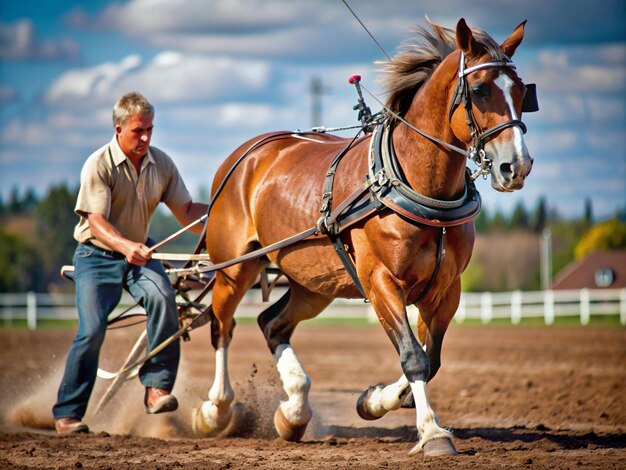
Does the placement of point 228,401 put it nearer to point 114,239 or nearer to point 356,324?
point 114,239

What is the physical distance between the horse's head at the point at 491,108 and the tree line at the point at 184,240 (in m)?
7.49

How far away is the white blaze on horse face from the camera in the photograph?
486 cm

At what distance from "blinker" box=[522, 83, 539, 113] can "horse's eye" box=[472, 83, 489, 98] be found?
0.30 metres

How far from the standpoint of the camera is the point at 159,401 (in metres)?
6.61

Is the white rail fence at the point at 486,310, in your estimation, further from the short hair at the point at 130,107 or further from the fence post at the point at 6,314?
the short hair at the point at 130,107

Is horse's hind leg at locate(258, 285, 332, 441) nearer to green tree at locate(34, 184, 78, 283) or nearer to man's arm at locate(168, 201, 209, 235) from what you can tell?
man's arm at locate(168, 201, 209, 235)

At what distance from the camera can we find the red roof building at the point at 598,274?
49.7 metres

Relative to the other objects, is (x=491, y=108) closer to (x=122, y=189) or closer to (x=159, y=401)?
(x=122, y=189)

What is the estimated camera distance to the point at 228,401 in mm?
7184

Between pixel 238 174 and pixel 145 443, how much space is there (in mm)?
2185

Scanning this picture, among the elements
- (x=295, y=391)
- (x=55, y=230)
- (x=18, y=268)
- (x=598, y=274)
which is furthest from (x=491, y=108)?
(x=598, y=274)

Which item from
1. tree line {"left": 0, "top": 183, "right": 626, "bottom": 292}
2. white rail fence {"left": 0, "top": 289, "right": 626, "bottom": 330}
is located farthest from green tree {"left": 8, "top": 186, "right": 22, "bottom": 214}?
white rail fence {"left": 0, "top": 289, "right": 626, "bottom": 330}

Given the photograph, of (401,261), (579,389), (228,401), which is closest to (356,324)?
(579,389)

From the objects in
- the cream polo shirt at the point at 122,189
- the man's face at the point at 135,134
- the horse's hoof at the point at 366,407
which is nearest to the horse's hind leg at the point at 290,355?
the horse's hoof at the point at 366,407
